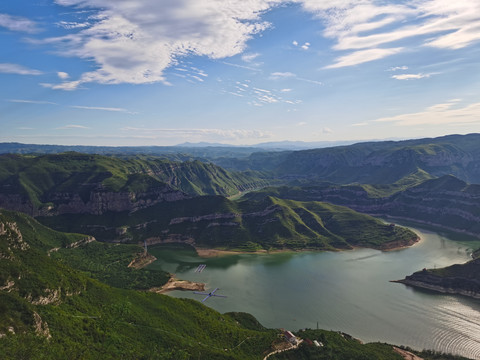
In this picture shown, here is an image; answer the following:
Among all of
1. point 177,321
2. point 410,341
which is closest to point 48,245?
point 177,321

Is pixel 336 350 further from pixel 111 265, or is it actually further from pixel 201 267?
pixel 111 265

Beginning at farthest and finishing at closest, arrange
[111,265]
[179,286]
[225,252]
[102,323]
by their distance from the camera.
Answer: [225,252] → [111,265] → [179,286] → [102,323]

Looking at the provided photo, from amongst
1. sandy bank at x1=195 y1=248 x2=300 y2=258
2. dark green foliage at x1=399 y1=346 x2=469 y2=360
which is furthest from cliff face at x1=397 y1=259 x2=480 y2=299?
sandy bank at x1=195 y1=248 x2=300 y2=258

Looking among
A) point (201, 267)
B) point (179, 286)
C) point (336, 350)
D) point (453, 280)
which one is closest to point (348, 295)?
point (453, 280)

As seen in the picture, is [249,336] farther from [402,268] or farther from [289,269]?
[402,268]

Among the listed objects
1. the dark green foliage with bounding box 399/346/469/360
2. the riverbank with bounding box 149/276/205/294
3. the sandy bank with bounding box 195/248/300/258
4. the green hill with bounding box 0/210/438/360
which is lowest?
the sandy bank with bounding box 195/248/300/258

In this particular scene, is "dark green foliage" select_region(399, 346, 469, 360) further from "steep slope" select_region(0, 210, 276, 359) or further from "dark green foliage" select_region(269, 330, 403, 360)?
"steep slope" select_region(0, 210, 276, 359)

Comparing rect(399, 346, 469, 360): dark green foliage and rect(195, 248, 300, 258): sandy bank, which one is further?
rect(195, 248, 300, 258): sandy bank
